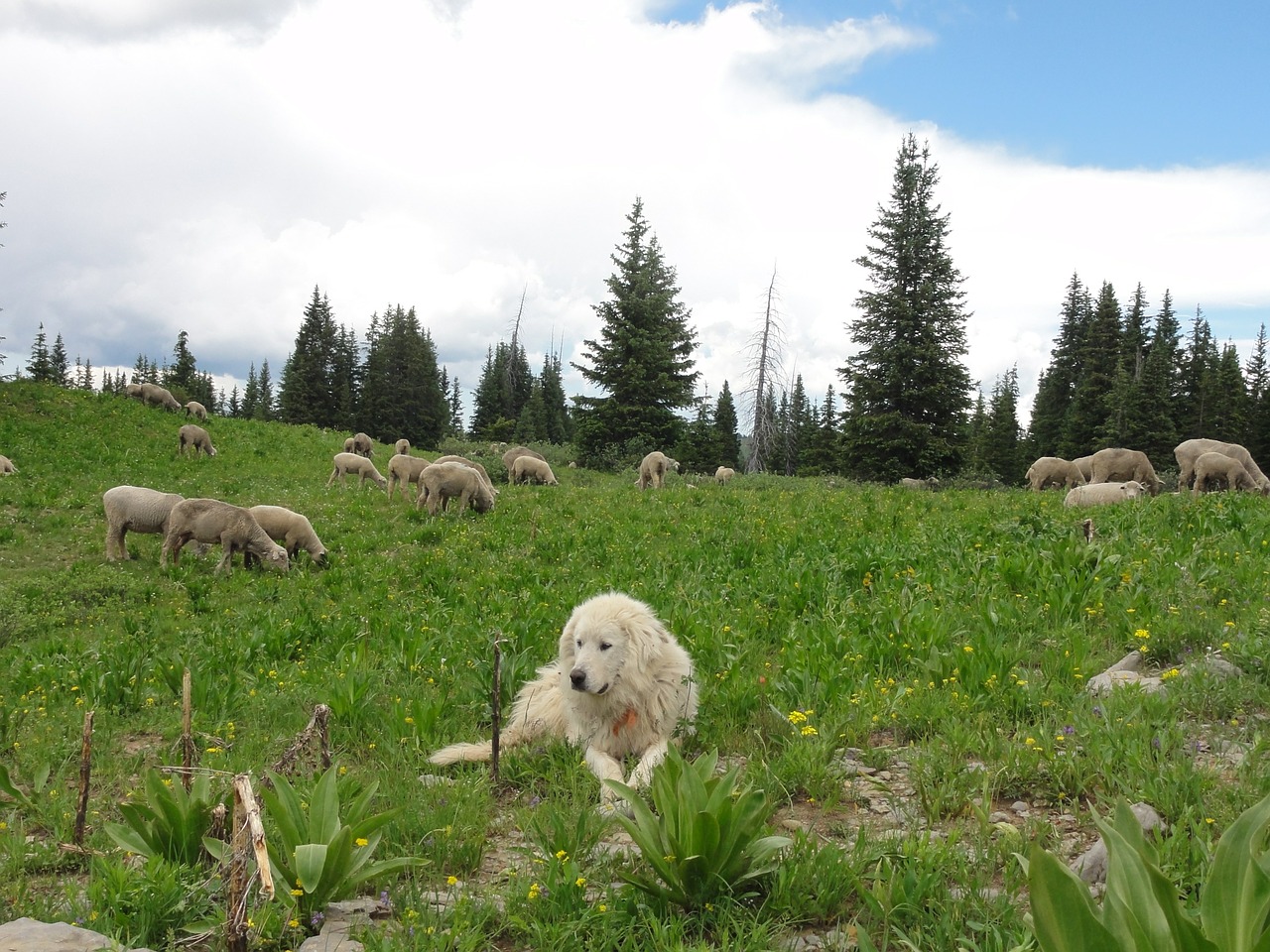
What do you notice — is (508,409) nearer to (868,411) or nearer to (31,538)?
(868,411)

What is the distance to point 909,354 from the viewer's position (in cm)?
3391

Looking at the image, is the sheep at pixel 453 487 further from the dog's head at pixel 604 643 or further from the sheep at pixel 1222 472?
the sheep at pixel 1222 472

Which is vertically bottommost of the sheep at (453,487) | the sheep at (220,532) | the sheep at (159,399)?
the sheep at (220,532)

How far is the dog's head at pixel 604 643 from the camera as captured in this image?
493cm

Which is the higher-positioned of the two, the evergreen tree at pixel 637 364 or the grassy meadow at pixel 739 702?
the evergreen tree at pixel 637 364

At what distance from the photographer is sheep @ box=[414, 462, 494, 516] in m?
18.2

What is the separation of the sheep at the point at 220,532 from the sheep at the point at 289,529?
0.63 metres

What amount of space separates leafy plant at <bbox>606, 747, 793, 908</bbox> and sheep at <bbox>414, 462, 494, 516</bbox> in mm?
15182

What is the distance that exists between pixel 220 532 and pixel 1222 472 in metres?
22.6

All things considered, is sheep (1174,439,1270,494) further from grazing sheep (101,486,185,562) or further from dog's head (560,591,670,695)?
grazing sheep (101,486,185,562)

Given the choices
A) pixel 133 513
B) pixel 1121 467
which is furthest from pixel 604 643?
pixel 1121 467

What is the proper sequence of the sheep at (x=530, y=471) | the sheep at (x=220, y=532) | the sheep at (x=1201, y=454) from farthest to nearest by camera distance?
the sheep at (x=530, y=471)
the sheep at (x=1201, y=454)
the sheep at (x=220, y=532)

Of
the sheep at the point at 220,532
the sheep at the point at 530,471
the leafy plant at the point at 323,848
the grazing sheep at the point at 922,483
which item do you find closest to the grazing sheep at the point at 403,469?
A: the sheep at the point at 530,471

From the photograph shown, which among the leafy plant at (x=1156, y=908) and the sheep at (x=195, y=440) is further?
the sheep at (x=195, y=440)
